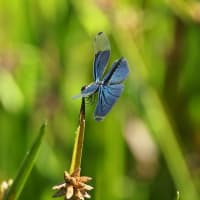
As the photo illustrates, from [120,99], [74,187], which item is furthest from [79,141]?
[120,99]

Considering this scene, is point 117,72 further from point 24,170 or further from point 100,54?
point 24,170

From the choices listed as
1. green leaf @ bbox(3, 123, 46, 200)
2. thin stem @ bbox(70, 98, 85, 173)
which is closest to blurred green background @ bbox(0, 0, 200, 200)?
green leaf @ bbox(3, 123, 46, 200)

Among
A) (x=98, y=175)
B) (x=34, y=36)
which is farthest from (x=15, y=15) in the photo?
(x=98, y=175)

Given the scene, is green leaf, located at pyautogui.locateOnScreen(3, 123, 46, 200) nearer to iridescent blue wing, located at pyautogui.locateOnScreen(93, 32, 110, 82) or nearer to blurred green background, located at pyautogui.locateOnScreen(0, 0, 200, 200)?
iridescent blue wing, located at pyautogui.locateOnScreen(93, 32, 110, 82)

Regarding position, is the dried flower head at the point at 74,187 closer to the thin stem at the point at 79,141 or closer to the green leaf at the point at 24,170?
the thin stem at the point at 79,141

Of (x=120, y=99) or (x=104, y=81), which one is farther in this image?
(x=120, y=99)

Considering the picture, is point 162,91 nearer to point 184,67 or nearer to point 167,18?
point 184,67
